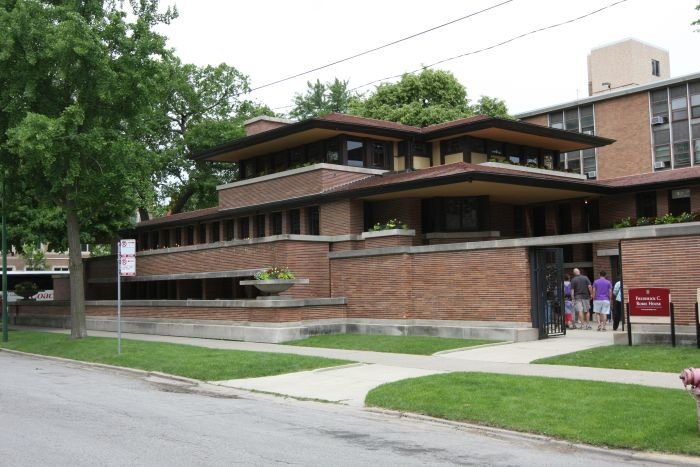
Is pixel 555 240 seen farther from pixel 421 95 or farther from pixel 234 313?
pixel 421 95

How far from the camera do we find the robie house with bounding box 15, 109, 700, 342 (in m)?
19.6

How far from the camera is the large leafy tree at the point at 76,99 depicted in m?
22.5

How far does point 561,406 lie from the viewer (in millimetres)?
10109

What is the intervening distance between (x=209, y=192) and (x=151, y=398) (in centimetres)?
3617

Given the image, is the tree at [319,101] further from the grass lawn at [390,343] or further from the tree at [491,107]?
the grass lawn at [390,343]

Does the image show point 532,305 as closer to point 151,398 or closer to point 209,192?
point 151,398

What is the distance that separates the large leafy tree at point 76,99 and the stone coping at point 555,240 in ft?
28.9

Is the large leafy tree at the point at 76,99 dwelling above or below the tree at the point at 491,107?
below

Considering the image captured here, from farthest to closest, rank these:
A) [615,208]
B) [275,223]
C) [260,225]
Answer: [260,225] < [615,208] < [275,223]

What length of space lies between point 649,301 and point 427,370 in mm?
5370

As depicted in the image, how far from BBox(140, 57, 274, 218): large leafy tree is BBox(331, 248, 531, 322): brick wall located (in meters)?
23.4

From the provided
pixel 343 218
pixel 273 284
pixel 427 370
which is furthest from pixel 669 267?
pixel 343 218

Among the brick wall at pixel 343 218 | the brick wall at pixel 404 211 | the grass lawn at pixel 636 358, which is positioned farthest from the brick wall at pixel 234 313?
the grass lawn at pixel 636 358

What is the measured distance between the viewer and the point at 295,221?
2962 centimetres
